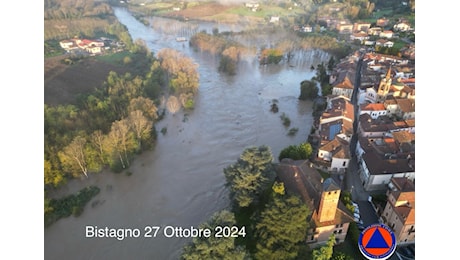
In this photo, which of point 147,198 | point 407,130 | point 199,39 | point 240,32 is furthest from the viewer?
point 240,32

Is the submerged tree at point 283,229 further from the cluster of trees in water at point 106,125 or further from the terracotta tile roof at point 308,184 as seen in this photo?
the cluster of trees in water at point 106,125

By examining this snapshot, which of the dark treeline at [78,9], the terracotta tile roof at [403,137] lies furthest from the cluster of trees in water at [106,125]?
the terracotta tile roof at [403,137]

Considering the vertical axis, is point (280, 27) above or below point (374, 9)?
below

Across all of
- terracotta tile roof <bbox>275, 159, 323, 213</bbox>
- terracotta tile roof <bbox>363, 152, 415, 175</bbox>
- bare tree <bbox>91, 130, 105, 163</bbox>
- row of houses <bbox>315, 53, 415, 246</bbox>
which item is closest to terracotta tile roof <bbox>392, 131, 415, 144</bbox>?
row of houses <bbox>315, 53, 415, 246</bbox>

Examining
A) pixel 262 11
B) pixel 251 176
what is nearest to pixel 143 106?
pixel 251 176

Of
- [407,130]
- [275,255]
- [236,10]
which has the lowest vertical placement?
[275,255]

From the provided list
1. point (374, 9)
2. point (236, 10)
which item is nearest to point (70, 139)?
point (236, 10)

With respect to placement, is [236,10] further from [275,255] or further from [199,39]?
[275,255]

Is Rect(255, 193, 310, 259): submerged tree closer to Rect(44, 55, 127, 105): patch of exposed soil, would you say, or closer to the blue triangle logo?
the blue triangle logo
